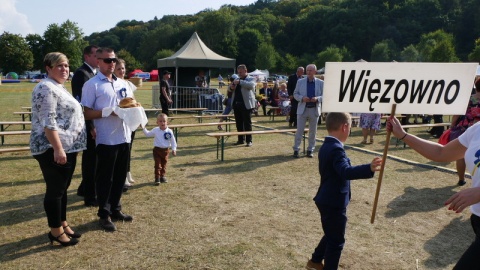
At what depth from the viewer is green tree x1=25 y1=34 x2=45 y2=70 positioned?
205 feet

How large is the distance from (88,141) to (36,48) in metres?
71.1

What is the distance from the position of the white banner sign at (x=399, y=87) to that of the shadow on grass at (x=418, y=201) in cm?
255

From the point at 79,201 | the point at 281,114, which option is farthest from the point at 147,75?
the point at 79,201

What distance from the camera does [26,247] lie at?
3844 millimetres

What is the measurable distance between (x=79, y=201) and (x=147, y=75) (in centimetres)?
6790

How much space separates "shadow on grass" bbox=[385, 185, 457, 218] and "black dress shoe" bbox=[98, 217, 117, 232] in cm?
340

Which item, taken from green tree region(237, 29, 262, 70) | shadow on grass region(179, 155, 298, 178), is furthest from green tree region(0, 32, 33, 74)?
shadow on grass region(179, 155, 298, 178)

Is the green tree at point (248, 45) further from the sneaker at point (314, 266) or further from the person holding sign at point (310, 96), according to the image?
the sneaker at point (314, 266)

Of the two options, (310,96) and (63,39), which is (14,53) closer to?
(63,39)

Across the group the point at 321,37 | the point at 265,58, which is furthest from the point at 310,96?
the point at 321,37

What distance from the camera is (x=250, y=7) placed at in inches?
6688

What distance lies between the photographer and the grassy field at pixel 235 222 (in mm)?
3666

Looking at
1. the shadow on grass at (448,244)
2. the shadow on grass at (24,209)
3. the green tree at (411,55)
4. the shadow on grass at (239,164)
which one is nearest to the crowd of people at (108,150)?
the shadow on grass at (24,209)

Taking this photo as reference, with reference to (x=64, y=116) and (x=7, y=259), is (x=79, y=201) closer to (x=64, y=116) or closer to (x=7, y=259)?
(x=7, y=259)
